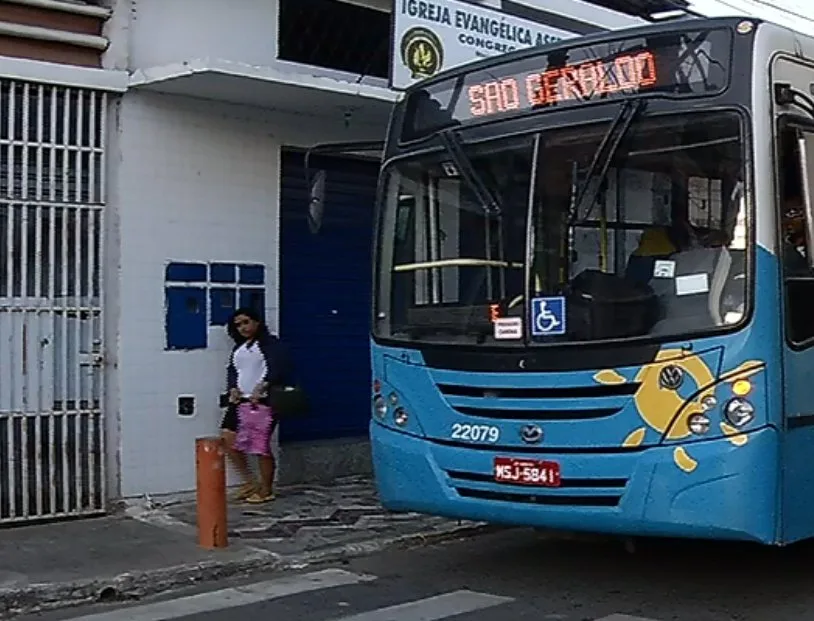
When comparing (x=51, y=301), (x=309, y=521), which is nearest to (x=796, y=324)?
(x=309, y=521)

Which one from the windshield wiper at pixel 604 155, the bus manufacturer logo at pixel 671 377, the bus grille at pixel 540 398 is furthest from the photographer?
the windshield wiper at pixel 604 155

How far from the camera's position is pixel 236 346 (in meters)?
10.9

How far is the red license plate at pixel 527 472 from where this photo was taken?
710cm

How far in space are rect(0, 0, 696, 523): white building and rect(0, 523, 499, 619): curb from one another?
1949 millimetres

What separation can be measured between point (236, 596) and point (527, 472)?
206 cm


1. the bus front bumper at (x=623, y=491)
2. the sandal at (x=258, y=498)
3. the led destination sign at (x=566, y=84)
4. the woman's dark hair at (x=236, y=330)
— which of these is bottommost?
the sandal at (x=258, y=498)

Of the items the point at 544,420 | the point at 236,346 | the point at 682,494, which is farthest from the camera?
the point at 236,346

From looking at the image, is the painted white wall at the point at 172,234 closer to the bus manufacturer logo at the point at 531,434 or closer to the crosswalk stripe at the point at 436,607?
the crosswalk stripe at the point at 436,607

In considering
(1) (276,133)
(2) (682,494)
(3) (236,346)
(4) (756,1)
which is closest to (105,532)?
(3) (236,346)

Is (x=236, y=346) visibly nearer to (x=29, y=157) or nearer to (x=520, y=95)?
(x=29, y=157)

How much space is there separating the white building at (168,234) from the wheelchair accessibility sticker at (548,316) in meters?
3.77

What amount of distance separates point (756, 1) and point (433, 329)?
38.0 ft

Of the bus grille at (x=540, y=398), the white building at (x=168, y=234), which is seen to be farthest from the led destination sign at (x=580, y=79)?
the white building at (x=168, y=234)

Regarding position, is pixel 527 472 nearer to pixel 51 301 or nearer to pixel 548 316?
pixel 548 316
